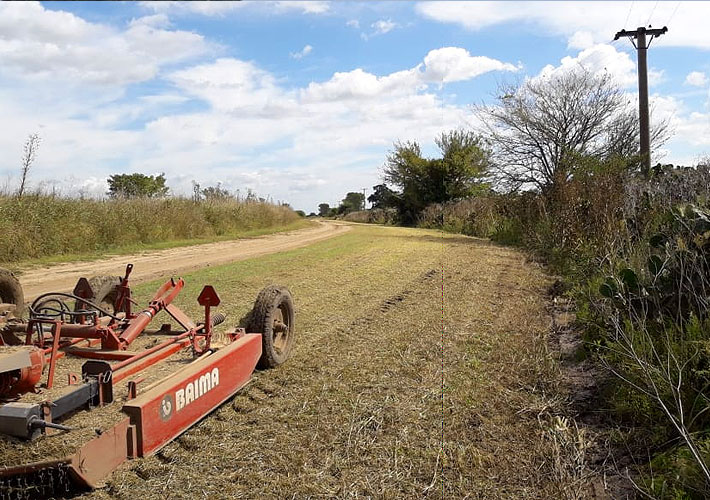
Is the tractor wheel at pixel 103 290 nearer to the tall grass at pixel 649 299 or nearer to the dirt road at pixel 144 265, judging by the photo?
the dirt road at pixel 144 265

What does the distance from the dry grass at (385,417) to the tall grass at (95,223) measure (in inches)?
323

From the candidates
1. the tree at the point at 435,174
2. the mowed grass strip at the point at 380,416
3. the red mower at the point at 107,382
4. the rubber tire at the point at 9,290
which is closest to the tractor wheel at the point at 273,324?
the red mower at the point at 107,382

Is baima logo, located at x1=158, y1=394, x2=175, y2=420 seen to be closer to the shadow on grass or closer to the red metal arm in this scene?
the red metal arm

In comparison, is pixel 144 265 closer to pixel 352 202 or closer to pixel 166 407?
pixel 166 407

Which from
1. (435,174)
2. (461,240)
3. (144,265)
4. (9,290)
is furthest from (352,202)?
(9,290)

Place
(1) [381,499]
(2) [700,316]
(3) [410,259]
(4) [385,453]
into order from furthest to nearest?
(3) [410,259] < (2) [700,316] < (4) [385,453] < (1) [381,499]

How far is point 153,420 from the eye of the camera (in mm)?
3672

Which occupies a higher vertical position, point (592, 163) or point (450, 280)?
point (592, 163)

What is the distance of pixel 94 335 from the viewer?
445cm

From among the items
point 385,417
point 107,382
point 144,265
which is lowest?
point 385,417

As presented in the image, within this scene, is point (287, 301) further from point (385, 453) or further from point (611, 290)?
point (611, 290)

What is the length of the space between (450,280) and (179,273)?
5618mm

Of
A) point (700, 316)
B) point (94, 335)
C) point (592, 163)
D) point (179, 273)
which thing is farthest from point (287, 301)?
point (592, 163)

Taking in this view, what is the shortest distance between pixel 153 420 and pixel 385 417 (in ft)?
5.68
